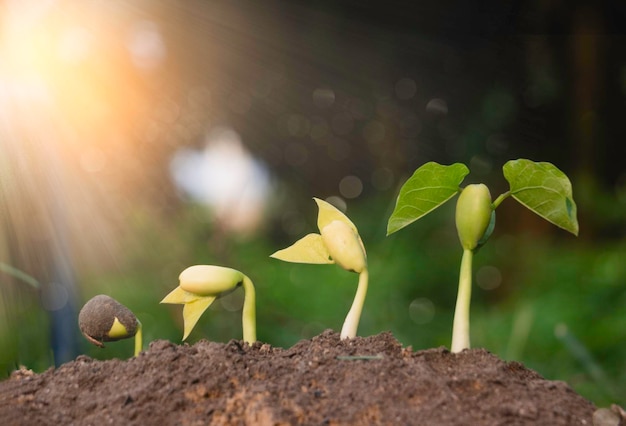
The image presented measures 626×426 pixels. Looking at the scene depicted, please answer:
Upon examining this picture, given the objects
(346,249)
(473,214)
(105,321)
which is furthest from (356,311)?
(105,321)

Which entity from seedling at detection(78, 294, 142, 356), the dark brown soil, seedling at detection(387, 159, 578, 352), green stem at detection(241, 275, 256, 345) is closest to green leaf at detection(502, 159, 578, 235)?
seedling at detection(387, 159, 578, 352)

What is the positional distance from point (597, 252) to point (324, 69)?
1.11m

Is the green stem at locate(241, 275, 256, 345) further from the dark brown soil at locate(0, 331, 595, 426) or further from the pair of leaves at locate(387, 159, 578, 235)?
the pair of leaves at locate(387, 159, 578, 235)

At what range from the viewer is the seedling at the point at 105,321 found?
2.30 ft

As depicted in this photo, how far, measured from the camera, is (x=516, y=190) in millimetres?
689

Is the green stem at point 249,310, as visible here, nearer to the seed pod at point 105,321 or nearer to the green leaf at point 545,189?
the seed pod at point 105,321

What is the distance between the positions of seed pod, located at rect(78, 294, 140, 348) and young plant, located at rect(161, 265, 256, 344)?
0.06 meters

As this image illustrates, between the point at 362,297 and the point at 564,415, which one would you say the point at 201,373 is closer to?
the point at 362,297

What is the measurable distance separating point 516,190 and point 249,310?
1.19 feet

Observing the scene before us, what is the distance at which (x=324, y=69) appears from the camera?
206 cm

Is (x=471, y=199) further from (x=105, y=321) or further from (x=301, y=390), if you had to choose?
(x=105, y=321)

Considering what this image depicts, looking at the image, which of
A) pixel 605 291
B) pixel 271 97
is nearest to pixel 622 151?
pixel 605 291

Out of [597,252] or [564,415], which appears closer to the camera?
[564,415]

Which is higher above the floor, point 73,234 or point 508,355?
point 73,234
